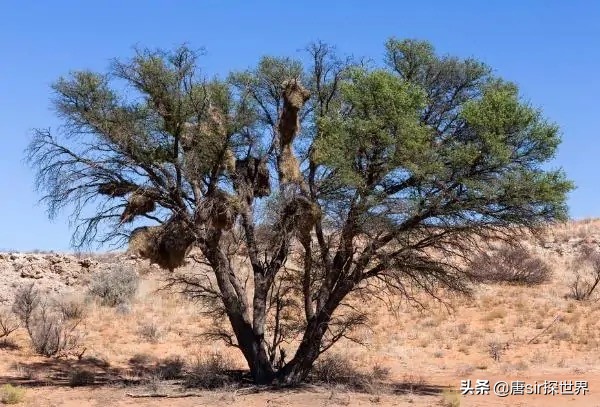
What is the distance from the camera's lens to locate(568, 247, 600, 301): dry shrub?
33.2 m

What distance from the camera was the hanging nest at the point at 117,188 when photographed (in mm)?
17281

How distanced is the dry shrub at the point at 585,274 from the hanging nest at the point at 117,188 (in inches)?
920

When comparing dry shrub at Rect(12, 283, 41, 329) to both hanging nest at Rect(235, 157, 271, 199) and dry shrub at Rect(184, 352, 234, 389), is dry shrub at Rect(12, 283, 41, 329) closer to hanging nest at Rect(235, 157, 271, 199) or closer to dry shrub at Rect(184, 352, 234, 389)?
dry shrub at Rect(184, 352, 234, 389)

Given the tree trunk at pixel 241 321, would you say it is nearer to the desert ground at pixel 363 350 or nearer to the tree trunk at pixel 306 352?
the tree trunk at pixel 306 352

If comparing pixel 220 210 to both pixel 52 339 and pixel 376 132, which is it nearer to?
pixel 376 132

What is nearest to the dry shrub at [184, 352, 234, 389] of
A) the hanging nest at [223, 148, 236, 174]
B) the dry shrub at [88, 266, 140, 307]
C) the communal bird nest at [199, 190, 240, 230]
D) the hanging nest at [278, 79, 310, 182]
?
the communal bird nest at [199, 190, 240, 230]

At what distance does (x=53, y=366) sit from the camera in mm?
23000

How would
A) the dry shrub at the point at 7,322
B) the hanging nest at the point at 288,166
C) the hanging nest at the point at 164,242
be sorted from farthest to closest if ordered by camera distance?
the dry shrub at the point at 7,322
the hanging nest at the point at 164,242
the hanging nest at the point at 288,166

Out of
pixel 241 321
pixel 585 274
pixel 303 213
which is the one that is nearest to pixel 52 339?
pixel 241 321

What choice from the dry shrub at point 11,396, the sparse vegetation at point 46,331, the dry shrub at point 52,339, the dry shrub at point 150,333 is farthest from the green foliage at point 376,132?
the dry shrub at point 150,333

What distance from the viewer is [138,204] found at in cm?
1695

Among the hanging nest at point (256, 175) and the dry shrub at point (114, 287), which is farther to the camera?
the dry shrub at point (114, 287)

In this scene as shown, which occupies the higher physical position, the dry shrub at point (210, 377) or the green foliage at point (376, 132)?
the green foliage at point (376, 132)

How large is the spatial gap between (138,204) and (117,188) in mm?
793
